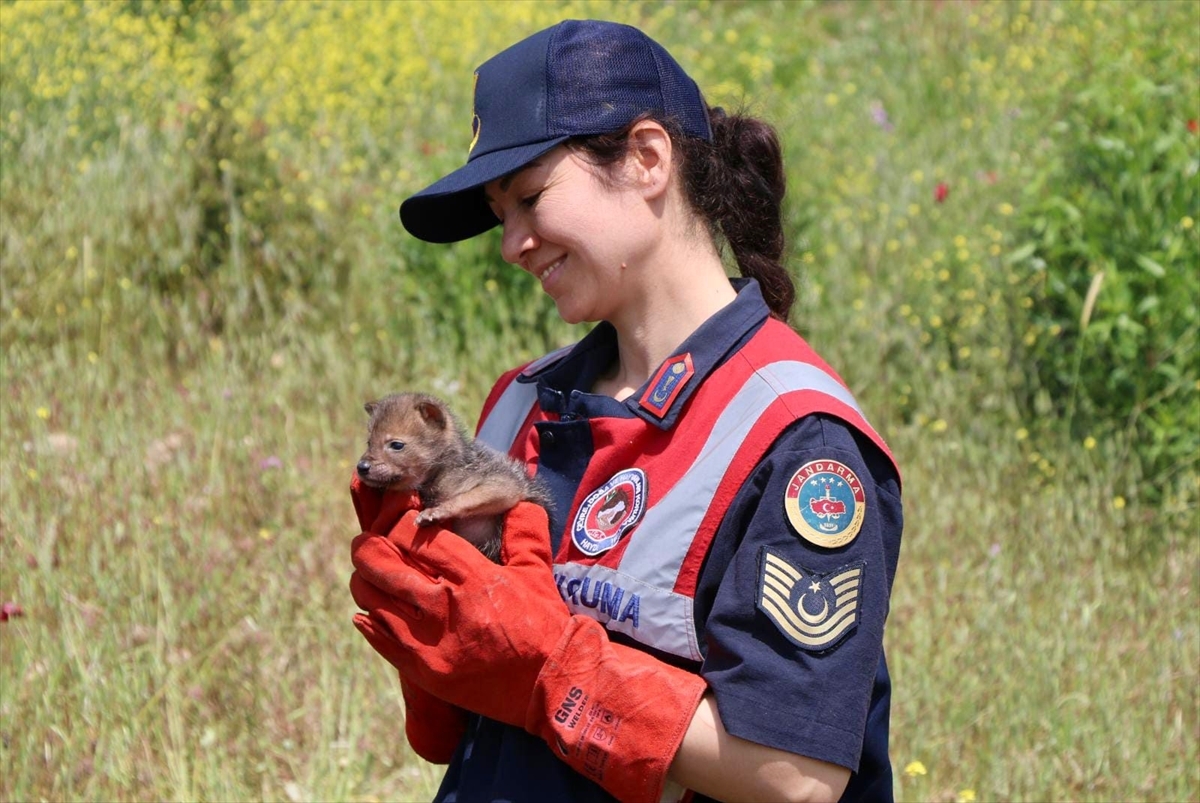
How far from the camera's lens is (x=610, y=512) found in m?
2.21

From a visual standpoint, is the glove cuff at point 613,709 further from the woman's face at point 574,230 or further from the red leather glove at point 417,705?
the woman's face at point 574,230

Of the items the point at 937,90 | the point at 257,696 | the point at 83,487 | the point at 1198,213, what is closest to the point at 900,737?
the point at 257,696

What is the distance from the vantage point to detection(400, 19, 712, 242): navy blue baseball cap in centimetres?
226

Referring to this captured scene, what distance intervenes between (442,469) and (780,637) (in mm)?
955

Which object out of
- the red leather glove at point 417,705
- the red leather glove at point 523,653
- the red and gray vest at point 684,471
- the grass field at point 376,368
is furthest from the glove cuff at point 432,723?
the grass field at point 376,368

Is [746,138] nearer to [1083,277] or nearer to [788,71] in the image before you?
[1083,277]

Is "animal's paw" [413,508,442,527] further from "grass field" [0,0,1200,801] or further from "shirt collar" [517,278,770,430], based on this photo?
"grass field" [0,0,1200,801]

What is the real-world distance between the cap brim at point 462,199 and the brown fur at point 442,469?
0.38m

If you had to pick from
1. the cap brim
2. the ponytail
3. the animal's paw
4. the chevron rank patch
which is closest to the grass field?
the ponytail

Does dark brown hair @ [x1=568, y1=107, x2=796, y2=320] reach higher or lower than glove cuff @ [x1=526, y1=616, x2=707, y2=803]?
higher

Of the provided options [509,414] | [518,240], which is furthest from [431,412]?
[518,240]

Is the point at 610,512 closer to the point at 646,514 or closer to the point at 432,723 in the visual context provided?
the point at 646,514

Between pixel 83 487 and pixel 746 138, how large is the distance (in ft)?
10.5

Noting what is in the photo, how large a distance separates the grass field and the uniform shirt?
1150 mm
